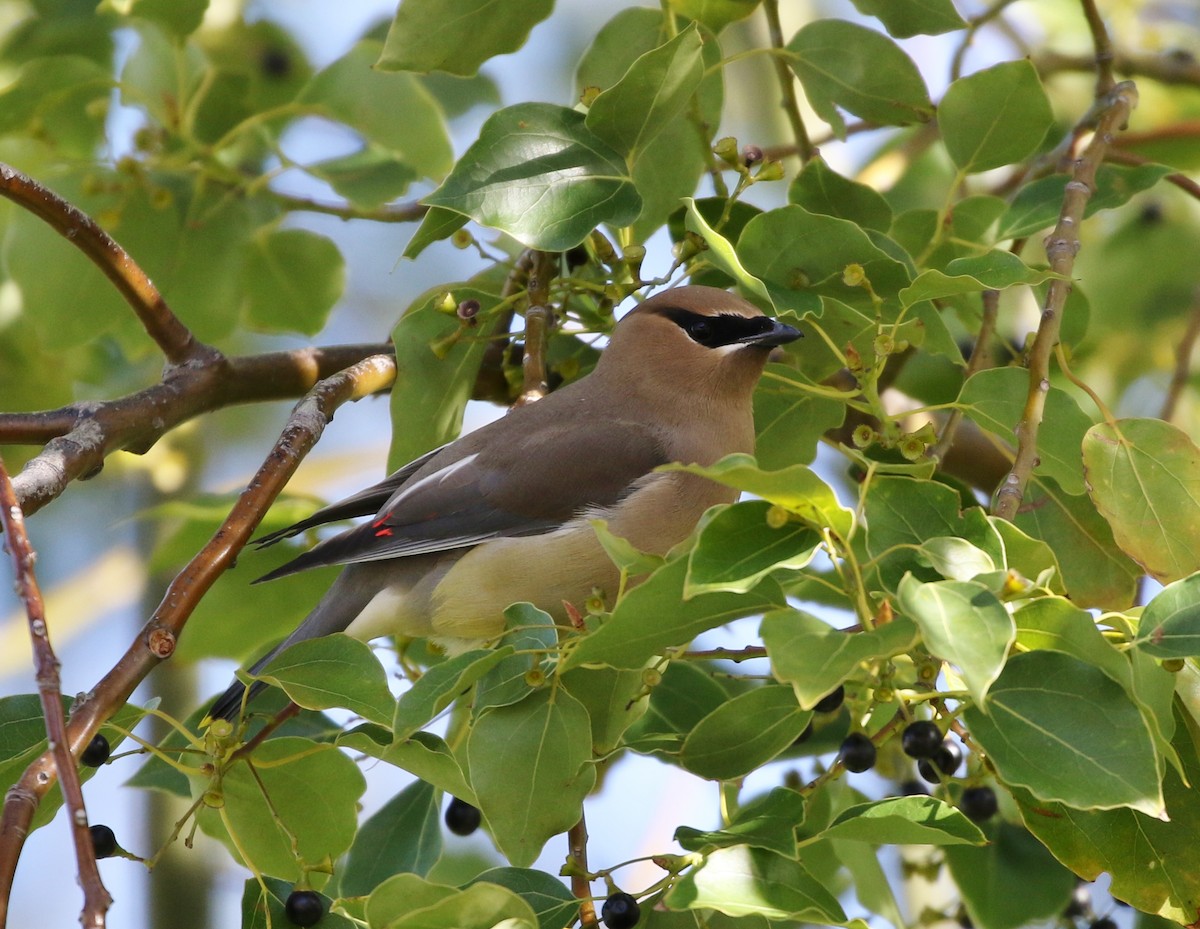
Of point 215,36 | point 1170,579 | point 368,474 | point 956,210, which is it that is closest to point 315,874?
point 1170,579

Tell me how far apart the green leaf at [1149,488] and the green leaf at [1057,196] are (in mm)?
662

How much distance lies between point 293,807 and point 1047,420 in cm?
151

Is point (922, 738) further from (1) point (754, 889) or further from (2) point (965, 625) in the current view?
(2) point (965, 625)

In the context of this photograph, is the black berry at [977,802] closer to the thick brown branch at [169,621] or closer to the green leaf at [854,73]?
the green leaf at [854,73]

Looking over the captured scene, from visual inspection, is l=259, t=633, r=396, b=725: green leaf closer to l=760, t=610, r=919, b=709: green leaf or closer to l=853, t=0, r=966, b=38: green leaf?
l=760, t=610, r=919, b=709: green leaf

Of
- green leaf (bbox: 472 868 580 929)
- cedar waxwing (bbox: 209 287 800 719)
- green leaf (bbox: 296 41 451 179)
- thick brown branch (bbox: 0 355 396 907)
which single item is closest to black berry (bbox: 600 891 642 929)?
green leaf (bbox: 472 868 580 929)

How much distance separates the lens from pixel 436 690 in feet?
7.36

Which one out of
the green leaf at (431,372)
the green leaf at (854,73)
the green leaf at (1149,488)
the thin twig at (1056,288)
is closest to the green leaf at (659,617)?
the thin twig at (1056,288)

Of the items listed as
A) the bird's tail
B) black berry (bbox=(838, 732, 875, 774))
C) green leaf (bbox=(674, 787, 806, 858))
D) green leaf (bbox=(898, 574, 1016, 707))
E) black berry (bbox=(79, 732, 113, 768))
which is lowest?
green leaf (bbox=(674, 787, 806, 858))

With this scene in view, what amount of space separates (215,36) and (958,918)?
3434 millimetres

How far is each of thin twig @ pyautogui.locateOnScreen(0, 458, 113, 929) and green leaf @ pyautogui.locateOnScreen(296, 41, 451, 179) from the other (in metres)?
2.00

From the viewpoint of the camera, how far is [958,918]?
3.51 meters

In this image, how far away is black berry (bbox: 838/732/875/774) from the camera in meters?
2.51

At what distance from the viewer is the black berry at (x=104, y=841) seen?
2.64 metres
